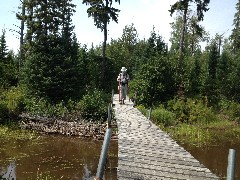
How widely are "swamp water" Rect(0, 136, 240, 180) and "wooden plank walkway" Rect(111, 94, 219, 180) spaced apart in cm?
168

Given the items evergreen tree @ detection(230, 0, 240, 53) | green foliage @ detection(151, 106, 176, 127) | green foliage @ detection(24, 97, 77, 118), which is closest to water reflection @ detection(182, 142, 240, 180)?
green foliage @ detection(151, 106, 176, 127)

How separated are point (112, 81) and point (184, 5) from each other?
12.4 m

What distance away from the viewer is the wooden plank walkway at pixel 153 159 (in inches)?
265

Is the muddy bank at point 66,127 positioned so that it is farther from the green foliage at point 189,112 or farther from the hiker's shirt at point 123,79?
the green foliage at point 189,112

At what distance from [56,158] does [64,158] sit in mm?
367

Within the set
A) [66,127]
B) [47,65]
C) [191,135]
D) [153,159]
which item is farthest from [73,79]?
[153,159]

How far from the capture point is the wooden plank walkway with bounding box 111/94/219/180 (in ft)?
22.1

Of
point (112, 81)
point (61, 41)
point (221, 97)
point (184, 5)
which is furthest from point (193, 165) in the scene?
point (112, 81)

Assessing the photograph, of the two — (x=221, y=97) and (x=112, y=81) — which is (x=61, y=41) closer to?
(x=112, y=81)

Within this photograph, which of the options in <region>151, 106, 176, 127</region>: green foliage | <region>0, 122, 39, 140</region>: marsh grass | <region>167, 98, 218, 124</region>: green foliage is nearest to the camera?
<region>0, 122, 39, 140</region>: marsh grass

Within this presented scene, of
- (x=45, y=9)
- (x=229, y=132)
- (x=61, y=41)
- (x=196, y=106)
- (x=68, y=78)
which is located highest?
(x=45, y=9)

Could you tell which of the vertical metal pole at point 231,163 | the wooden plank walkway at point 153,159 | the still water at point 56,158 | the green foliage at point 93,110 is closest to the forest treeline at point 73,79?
the green foliage at point 93,110

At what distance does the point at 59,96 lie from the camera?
25.4 m

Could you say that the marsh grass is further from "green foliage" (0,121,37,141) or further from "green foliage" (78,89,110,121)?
"green foliage" (78,89,110,121)
